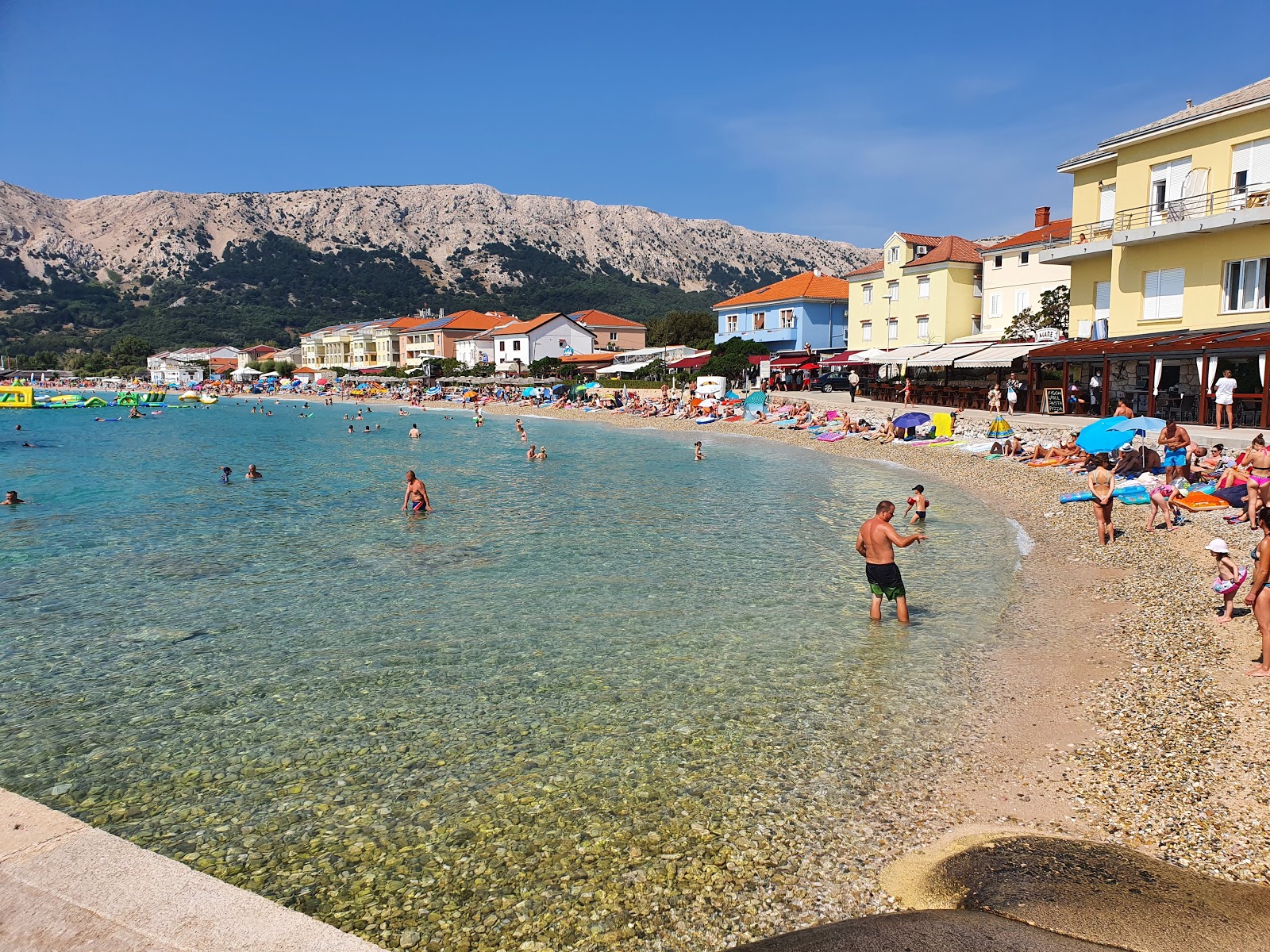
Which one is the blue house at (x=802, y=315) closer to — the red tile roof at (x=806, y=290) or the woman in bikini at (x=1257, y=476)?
the red tile roof at (x=806, y=290)

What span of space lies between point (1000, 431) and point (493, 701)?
23.1 metres

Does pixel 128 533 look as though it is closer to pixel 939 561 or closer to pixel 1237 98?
pixel 939 561

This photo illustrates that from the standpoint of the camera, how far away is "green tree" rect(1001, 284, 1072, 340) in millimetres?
36250

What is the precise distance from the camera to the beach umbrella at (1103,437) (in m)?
17.9

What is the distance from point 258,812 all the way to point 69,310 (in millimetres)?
183435

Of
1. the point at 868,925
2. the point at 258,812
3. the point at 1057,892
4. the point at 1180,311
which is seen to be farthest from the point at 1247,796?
the point at 1180,311

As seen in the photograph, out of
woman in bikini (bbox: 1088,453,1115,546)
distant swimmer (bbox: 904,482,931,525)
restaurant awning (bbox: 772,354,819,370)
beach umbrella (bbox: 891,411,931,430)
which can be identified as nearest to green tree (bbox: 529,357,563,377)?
restaurant awning (bbox: 772,354,819,370)

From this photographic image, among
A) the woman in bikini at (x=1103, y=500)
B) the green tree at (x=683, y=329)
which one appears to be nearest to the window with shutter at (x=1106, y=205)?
the woman in bikini at (x=1103, y=500)

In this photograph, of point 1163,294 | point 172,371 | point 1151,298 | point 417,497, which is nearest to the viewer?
point 417,497

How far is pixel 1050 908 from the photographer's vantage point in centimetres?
489

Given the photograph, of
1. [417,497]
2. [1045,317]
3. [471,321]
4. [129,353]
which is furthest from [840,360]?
[129,353]

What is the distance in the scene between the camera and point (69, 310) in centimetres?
15400

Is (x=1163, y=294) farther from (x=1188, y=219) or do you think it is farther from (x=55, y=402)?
(x=55, y=402)

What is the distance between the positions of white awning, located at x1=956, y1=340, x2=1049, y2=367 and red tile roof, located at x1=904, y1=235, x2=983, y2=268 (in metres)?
12.6
